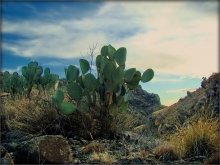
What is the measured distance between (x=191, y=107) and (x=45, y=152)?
5.49 m

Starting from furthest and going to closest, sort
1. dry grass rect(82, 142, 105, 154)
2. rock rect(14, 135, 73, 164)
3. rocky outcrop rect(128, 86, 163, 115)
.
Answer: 1. rocky outcrop rect(128, 86, 163, 115)
2. dry grass rect(82, 142, 105, 154)
3. rock rect(14, 135, 73, 164)

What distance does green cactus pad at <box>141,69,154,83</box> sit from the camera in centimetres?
1107

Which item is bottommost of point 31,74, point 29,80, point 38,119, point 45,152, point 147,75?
point 45,152

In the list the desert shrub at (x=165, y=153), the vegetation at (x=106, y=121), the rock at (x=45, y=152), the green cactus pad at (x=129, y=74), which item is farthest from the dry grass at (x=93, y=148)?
the green cactus pad at (x=129, y=74)

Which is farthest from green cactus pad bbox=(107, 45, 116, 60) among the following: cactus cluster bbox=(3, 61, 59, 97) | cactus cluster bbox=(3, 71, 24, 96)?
cactus cluster bbox=(3, 71, 24, 96)

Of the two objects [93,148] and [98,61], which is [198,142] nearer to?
[93,148]

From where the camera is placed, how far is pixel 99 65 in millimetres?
10961

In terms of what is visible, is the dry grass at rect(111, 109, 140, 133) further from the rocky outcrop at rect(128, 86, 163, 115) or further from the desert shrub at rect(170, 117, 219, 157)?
the rocky outcrop at rect(128, 86, 163, 115)

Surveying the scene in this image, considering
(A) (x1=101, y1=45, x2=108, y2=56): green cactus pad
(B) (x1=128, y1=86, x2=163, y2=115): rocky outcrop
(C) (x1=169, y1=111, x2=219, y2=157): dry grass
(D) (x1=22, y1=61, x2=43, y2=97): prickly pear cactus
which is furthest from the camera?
(B) (x1=128, y1=86, x2=163, y2=115): rocky outcrop

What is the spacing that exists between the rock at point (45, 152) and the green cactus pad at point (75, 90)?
2.48 metres

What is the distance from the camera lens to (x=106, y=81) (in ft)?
35.3

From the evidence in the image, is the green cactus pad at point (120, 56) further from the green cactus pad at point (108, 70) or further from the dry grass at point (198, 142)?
the dry grass at point (198, 142)

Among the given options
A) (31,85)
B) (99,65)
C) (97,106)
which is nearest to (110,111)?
(97,106)

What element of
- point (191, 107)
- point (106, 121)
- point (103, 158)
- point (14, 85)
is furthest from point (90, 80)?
point (14, 85)
